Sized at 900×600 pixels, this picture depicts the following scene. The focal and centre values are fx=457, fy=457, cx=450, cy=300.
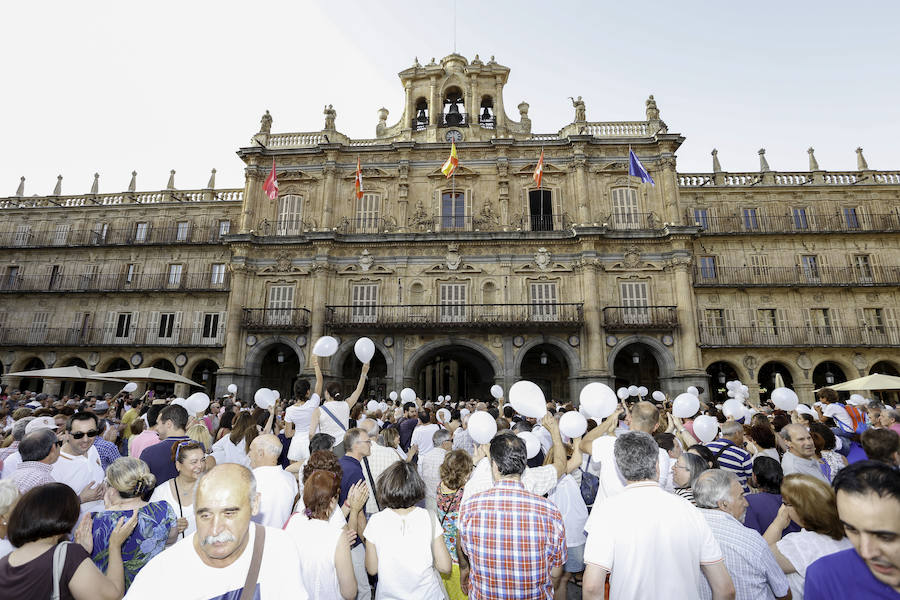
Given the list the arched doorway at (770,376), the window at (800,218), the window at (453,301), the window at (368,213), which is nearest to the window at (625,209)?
the window at (453,301)

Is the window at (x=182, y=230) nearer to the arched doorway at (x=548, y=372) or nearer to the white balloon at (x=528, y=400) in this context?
the arched doorway at (x=548, y=372)

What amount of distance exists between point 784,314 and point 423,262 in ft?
64.0

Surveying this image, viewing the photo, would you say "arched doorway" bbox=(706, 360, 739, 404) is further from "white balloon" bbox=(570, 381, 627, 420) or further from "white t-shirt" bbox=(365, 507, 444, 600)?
"white t-shirt" bbox=(365, 507, 444, 600)

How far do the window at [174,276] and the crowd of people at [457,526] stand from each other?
26.0 metres

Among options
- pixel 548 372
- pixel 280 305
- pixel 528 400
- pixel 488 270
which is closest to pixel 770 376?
pixel 548 372

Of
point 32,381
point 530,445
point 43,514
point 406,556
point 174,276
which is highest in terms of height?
point 174,276

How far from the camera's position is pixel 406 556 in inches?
126

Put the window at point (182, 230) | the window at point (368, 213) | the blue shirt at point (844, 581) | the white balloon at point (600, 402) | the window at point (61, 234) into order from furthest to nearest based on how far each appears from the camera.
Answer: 1. the window at point (61, 234)
2. the window at point (182, 230)
3. the window at point (368, 213)
4. the white balloon at point (600, 402)
5. the blue shirt at point (844, 581)

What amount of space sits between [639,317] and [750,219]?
10438 millimetres

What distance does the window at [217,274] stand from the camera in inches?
1094

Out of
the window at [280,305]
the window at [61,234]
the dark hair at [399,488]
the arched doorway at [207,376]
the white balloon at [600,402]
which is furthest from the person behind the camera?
the window at [61,234]

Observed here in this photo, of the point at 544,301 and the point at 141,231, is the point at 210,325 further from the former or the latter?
the point at 544,301

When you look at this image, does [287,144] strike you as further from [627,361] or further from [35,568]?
[35,568]

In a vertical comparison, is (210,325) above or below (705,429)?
above
